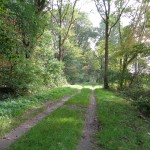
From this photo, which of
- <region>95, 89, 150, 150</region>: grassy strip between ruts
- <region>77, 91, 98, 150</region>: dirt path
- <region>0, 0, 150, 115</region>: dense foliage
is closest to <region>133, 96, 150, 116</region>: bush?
<region>0, 0, 150, 115</region>: dense foliage

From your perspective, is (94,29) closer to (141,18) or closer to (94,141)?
(141,18)

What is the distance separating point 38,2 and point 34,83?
27.5ft

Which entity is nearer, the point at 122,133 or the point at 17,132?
the point at 17,132

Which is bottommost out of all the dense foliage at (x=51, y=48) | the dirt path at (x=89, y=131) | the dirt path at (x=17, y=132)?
the dirt path at (x=89, y=131)

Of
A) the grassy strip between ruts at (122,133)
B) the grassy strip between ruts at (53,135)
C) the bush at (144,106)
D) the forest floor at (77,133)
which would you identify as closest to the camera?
the grassy strip between ruts at (53,135)

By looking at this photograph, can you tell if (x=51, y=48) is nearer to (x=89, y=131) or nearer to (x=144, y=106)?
(x=144, y=106)

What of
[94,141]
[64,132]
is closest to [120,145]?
[94,141]

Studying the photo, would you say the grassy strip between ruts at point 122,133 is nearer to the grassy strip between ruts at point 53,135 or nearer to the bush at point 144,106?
the grassy strip between ruts at point 53,135

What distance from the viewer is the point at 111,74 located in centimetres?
3147

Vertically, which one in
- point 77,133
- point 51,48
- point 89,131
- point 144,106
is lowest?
point 89,131

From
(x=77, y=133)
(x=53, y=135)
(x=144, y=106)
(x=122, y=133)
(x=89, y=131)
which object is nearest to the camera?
(x=53, y=135)

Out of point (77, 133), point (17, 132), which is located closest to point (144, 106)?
point (77, 133)

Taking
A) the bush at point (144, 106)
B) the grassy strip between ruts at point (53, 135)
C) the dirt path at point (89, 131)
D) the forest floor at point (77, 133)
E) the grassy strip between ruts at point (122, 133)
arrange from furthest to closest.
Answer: the bush at point (144, 106) → the grassy strip between ruts at point (122, 133) → the dirt path at point (89, 131) → the forest floor at point (77, 133) → the grassy strip between ruts at point (53, 135)

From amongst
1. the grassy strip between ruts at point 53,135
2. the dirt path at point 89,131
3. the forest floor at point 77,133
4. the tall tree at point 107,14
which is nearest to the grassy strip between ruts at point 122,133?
the forest floor at point 77,133
